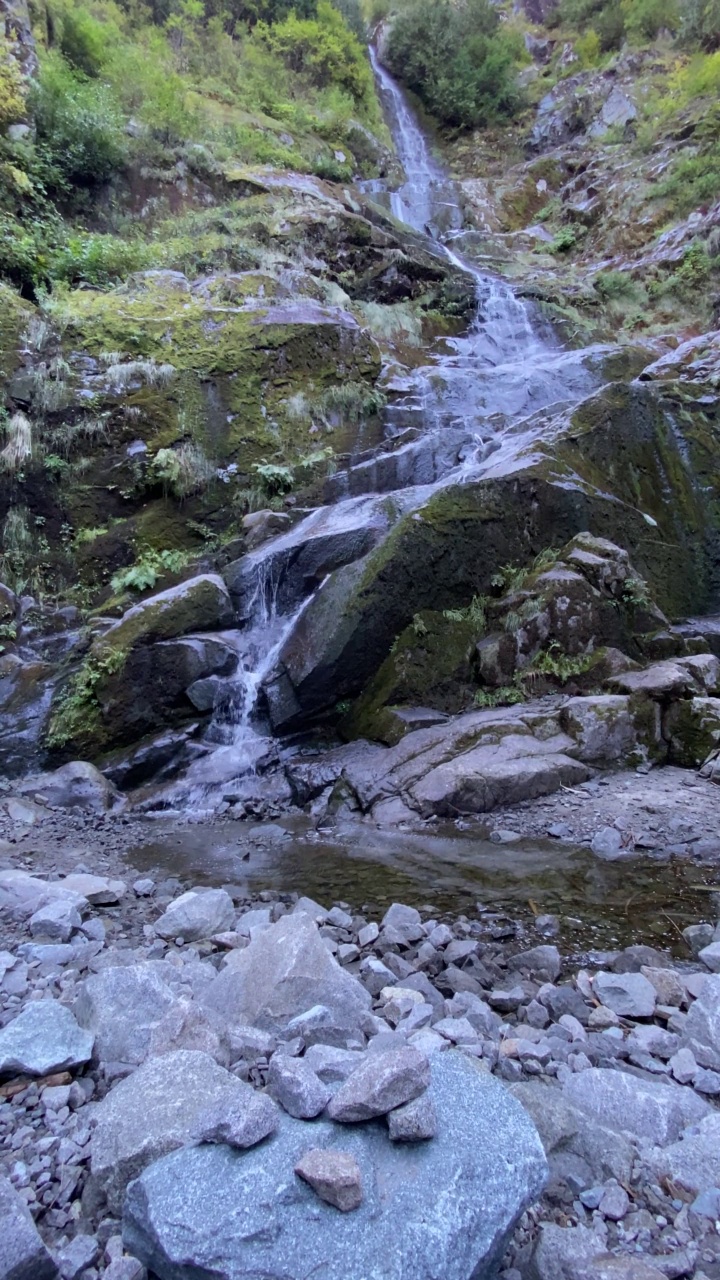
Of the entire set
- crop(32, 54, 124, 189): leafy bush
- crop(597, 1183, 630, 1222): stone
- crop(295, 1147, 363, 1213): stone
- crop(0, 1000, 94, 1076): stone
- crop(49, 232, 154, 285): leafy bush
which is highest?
crop(32, 54, 124, 189): leafy bush

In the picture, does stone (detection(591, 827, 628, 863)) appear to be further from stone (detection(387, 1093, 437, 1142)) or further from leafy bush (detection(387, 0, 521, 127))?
leafy bush (detection(387, 0, 521, 127))

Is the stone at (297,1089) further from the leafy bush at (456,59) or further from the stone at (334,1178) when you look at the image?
the leafy bush at (456,59)

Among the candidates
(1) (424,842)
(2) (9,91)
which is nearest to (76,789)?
(1) (424,842)

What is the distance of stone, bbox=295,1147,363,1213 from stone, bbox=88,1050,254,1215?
25cm

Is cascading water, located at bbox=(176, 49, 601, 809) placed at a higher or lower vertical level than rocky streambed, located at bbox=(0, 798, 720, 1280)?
higher

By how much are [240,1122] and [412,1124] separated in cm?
42

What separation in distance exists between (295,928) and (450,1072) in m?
1.26

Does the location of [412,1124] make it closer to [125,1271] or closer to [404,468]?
[125,1271]

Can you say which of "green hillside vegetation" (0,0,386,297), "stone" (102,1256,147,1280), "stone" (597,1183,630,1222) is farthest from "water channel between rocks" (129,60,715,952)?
"green hillside vegetation" (0,0,386,297)

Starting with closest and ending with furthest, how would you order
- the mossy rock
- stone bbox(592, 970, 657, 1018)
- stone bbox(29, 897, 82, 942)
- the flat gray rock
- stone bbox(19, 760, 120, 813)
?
the flat gray rock
stone bbox(592, 970, 657, 1018)
stone bbox(29, 897, 82, 942)
stone bbox(19, 760, 120, 813)
the mossy rock

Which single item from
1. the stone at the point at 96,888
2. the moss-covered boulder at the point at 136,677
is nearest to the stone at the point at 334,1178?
the stone at the point at 96,888

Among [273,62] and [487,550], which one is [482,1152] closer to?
[487,550]

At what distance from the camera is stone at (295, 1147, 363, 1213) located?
1.48 meters

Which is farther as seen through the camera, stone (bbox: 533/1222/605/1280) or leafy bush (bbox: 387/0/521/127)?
leafy bush (bbox: 387/0/521/127)
